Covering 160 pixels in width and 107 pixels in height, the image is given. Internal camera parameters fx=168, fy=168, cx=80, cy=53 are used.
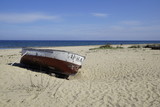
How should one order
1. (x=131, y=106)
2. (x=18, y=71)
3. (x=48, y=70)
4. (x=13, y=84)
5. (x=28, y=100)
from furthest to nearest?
1. (x=48, y=70)
2. (x=18, y=71)
3. (x=13, y=84)
4. (x=28, y=100)
5. (x=131, y=106)

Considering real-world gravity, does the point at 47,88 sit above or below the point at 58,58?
below

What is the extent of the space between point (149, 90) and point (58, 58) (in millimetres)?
4292

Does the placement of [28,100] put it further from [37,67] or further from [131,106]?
[37,67]

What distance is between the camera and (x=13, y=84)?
6043 millimetres

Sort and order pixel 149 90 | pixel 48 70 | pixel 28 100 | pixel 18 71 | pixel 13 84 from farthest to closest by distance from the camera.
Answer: pixel 48 70
pixel 18 71
pixel 13 84
pixel 149 90
pixel 28 100

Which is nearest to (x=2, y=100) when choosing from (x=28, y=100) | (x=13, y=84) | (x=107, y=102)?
(x=28, y=100)

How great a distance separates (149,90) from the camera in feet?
18.1

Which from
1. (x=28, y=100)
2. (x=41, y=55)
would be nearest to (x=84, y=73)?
(x=41, y=55)

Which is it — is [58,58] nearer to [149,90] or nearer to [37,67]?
[37,67]

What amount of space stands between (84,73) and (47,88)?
3.45m

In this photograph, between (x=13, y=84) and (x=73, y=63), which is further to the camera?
(x=73, y=63)

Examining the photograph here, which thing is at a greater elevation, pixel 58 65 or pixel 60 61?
pixel 60 61

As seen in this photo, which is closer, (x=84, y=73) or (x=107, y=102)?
(x=107, y=102)

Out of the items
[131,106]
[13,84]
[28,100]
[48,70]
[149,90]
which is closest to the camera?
[131,106]
